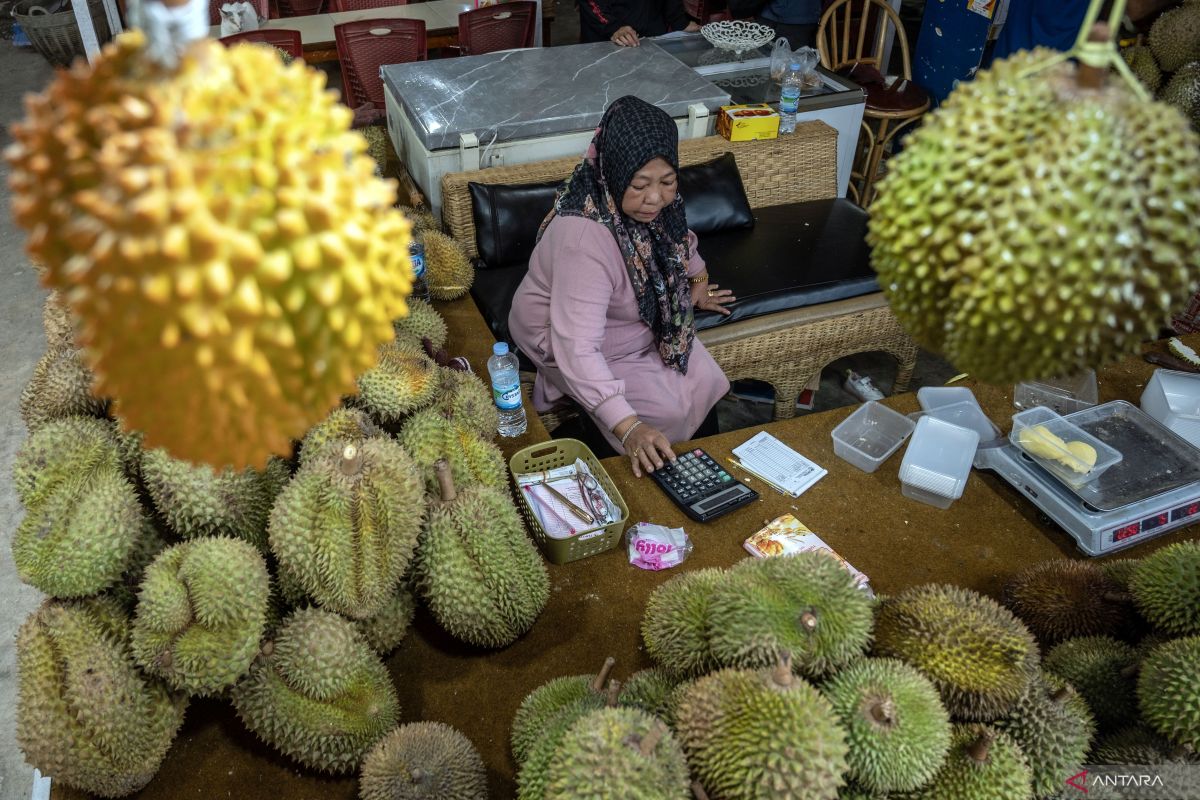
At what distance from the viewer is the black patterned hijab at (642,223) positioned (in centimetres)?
249

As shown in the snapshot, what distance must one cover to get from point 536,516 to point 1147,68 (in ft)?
13.3

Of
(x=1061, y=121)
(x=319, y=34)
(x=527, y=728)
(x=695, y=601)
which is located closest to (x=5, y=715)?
(x=527, y=728)

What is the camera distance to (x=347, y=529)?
4.85 feet

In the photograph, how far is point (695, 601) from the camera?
137 cm

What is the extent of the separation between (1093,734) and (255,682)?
4.57 feet

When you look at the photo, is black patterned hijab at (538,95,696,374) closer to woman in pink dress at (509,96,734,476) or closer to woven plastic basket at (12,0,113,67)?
woman in pink dress at (509,96,734,476)

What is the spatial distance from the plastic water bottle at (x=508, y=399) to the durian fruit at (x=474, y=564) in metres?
0.65

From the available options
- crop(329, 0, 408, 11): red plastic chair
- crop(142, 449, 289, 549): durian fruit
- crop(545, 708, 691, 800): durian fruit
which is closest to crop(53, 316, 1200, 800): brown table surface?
crop(142, 449, 289, 549): durian fruit

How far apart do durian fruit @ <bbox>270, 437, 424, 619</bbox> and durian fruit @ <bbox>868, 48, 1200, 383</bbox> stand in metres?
1.06

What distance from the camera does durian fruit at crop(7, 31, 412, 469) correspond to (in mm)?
522

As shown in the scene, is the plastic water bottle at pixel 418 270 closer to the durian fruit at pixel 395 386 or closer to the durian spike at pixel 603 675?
the durian fruit at pixel 395 386

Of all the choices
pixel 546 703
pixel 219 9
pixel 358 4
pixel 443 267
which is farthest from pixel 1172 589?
pixel 358 4

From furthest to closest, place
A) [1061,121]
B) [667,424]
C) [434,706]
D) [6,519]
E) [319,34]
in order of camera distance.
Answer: [319,34]
[6,519]
[667,424]
[434,706]
[1061,121]

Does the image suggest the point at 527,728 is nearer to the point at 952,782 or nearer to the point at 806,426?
the point at 952,782
